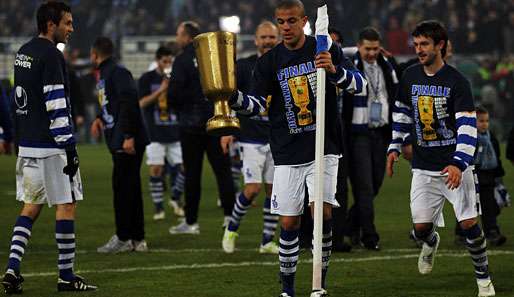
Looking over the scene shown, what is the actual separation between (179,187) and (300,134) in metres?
8.90

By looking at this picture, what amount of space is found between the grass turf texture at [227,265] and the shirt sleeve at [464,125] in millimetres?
1228

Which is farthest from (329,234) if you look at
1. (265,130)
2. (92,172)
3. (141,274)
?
(92,172)

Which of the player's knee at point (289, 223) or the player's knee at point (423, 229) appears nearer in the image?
the player's knee at point (289, 223)

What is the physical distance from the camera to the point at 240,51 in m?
37.0

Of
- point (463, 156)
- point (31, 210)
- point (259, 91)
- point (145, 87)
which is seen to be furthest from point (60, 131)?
point (145, 87)

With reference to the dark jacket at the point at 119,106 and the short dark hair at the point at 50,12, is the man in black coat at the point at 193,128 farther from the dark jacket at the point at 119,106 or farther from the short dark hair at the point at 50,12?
the short dark hair at the point at 50,12

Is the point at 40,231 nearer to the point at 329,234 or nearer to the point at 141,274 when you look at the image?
the point at 141,274

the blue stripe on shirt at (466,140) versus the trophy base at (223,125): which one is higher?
the trophy base at (223,125)

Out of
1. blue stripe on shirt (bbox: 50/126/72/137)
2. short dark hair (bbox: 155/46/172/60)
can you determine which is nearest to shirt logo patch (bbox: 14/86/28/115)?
blue stripe on shirt (bbox: 50/126/72/137)

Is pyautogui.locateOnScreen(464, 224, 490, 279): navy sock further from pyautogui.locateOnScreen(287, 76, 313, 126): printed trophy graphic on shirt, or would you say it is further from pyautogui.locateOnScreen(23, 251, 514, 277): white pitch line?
pyautogui.locateOnScreen(23, 251, 514, 277): white pitch line

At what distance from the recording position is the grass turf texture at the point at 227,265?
10.9 metres

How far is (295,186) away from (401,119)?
1307mm

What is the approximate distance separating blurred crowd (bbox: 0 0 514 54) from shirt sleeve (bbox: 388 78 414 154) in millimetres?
23667

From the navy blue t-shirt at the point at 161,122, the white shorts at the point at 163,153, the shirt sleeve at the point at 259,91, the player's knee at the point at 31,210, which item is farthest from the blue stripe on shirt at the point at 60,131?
the white shorts at the point at 163,153
